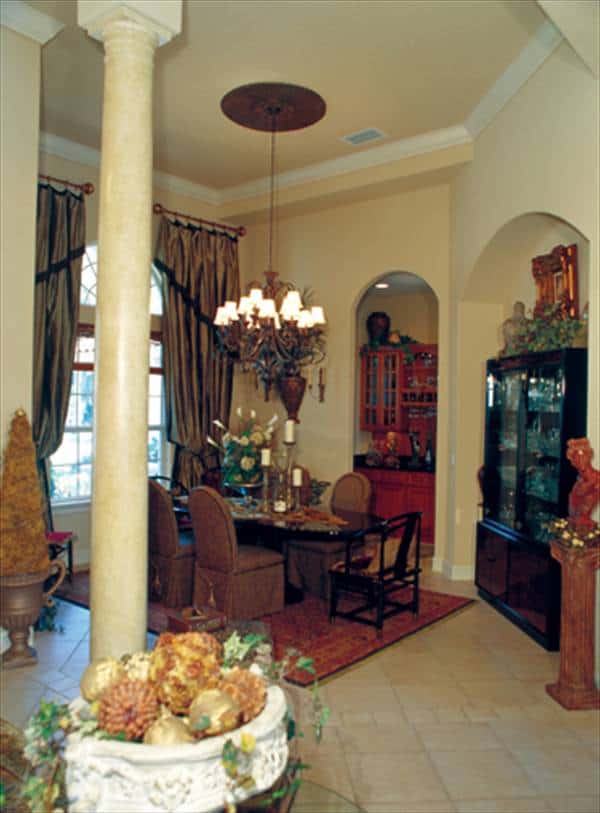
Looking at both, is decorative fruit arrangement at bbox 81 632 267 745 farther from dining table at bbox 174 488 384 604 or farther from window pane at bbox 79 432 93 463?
window pane at bbox 79 432 93 463

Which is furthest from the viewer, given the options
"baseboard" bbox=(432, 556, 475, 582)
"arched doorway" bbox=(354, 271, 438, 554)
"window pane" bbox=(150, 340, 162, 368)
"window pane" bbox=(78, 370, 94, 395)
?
"arched doorway" bbox=(354, 271, 438, 554)

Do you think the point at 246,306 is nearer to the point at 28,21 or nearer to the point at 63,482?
the point at 28,21

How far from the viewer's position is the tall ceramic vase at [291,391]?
732cm

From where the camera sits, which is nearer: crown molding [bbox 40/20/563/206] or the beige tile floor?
the beige tile floor

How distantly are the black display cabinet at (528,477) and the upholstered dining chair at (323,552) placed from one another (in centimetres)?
100

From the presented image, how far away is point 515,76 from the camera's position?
4770mm

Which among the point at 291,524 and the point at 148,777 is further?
the point at 291,524

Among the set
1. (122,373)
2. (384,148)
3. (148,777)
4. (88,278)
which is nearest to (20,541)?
(122,373)

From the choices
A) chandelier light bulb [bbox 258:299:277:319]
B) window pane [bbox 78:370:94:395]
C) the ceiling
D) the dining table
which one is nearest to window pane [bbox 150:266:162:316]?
window pane [bbox 78:370:94:395]

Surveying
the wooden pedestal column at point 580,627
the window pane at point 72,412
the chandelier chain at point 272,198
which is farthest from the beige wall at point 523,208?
the window pane at point 72,412

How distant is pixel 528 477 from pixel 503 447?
1.68ft

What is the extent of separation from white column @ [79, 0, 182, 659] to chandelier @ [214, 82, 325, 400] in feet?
7.13

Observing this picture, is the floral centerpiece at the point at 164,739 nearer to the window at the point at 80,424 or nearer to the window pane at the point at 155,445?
the window at the point at 80,424

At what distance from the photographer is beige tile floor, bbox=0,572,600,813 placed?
2873mm
